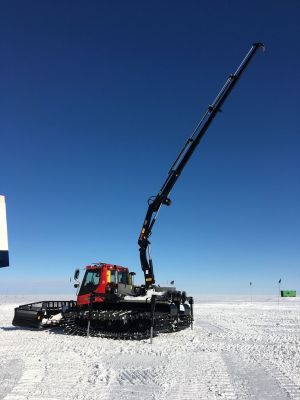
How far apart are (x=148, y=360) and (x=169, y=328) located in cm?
539

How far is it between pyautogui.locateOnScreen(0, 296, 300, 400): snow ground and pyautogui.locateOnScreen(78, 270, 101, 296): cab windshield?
114 inches

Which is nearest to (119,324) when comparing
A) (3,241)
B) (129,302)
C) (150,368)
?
(129,302)

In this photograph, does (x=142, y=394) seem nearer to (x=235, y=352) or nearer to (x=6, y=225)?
(x=6, y=225)

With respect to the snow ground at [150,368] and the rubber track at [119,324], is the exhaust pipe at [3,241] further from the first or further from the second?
the rubber track at [119,324]

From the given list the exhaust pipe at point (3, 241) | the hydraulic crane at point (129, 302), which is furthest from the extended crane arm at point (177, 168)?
the exhaust pipe at point (3, 241)

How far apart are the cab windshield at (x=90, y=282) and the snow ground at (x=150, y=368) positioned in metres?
2.91

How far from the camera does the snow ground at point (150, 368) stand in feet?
21.7

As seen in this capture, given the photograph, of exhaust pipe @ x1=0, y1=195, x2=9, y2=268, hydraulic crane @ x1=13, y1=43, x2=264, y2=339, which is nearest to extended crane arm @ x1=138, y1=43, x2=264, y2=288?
hydraulic crane @ x1=13, y1=43, x2=264, y2=339

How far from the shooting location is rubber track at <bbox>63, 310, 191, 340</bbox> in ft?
45.2

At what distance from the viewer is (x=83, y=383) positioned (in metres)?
7.18

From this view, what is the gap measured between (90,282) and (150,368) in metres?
8.46

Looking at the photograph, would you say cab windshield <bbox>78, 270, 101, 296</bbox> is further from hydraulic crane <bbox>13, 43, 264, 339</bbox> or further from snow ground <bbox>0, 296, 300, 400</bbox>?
snow ground <bbox>0, 296, 300, 400</bbox>

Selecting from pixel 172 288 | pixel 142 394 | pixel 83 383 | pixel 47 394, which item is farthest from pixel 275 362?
pixel 172 288

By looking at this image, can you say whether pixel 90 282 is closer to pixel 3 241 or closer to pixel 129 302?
pixel 129 302
